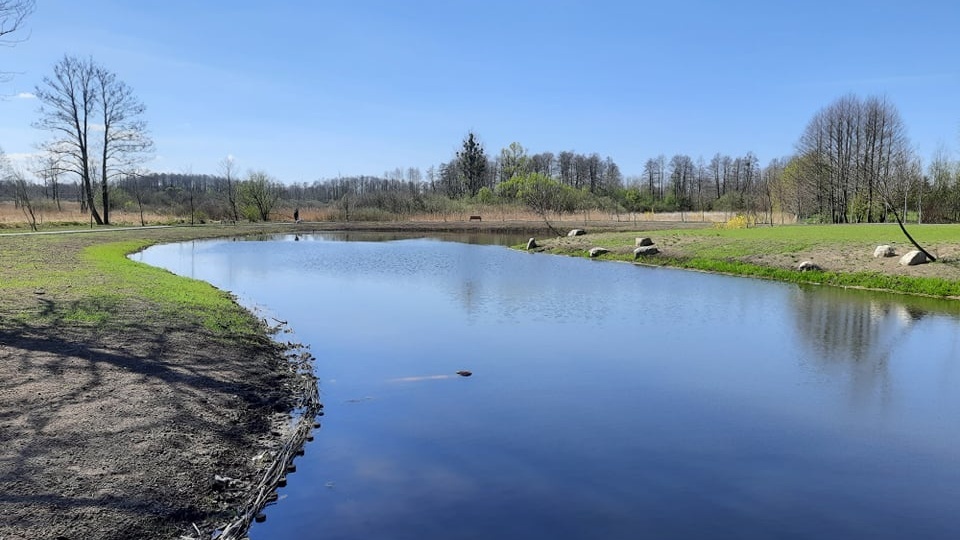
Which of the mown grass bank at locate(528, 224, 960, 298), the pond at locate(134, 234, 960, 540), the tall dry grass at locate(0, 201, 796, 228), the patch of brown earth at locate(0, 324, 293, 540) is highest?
the tall dry grass at locate(0, 201, 796, 228)

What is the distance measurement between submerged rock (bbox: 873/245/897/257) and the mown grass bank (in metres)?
0.21

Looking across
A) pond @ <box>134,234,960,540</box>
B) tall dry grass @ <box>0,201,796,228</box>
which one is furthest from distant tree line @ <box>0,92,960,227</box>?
pond @ <box>134,234,960,540</box>

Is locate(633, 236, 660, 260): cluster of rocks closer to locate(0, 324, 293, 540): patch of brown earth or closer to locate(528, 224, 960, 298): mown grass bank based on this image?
locate(528, 224, 960, 298): mown grass bank

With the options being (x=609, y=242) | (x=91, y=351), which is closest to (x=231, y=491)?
(x=91, y=351)

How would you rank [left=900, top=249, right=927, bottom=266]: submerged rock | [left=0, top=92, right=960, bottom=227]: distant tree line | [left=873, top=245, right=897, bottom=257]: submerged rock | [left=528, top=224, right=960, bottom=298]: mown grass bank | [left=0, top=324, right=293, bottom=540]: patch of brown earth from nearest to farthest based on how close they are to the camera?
→ 1. [left=0, top=324, right=293, bottom=540]: patch of brown earth
2. [left=528, top=224, right=960, bottom=298]: mown grass bank
3. [left=900, top=249, right=927, bottom=266]: submerged rock
4. [left=873, top=245, right=897, bottom=257]: submerged rock
5. [left=0, top=92, right=960, bottom=227]: distant tree line

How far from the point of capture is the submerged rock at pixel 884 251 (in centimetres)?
2108

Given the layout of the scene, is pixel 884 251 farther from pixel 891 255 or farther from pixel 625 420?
pixel 625 420

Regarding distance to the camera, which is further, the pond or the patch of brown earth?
the pond

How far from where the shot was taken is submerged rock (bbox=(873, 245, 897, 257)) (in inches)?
830

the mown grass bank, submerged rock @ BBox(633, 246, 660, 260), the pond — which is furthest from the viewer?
submerged rock @ BBox(633, 246, 660, 260)

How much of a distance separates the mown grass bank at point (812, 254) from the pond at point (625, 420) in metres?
3.13

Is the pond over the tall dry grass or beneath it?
beneath

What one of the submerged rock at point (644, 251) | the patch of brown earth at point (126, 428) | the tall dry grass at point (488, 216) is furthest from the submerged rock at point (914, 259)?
the tall dry grass at point (488, 216)

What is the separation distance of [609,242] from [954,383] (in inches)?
924
